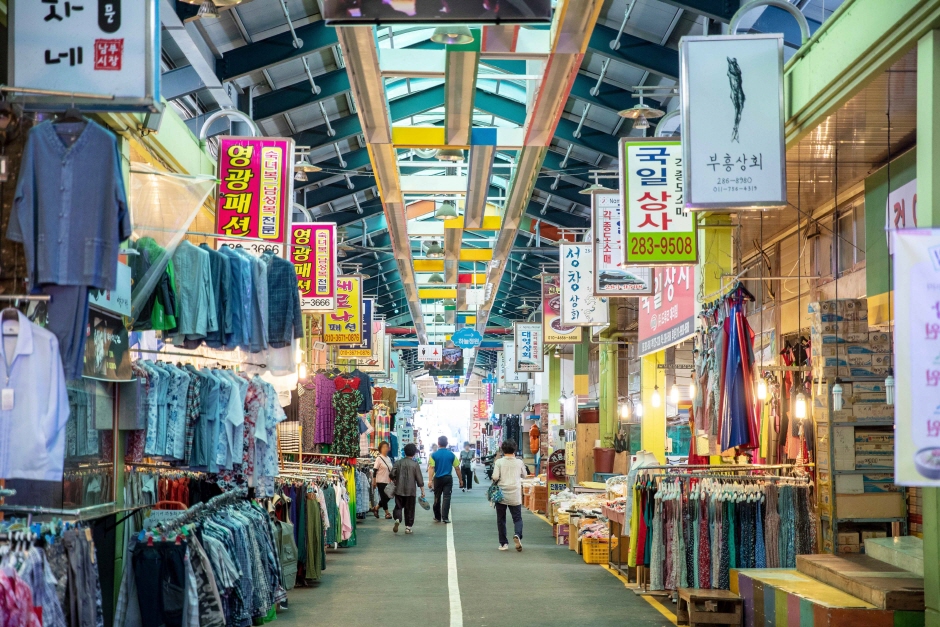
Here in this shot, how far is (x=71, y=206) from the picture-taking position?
15.2 ft

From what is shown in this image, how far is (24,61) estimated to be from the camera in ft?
16.6

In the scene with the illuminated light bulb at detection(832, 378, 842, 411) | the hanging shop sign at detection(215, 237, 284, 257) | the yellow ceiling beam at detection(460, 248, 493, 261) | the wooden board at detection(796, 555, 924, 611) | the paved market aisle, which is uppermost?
the yellow ceiling beam at detection(460, 248, 493, 261)

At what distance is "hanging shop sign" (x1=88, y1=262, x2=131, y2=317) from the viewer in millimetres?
5969

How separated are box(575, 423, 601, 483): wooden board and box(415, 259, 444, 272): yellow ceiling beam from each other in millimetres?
4319

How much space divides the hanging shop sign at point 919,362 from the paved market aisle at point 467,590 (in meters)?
4.98

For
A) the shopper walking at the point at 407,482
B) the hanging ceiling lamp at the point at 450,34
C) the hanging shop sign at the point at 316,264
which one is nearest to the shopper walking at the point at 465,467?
the shopper walking at the point at 407,482

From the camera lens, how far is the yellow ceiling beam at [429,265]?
21094mm

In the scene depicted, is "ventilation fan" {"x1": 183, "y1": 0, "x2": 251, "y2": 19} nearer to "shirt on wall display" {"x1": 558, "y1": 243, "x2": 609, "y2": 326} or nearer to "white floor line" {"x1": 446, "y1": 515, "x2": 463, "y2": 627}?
"white floor line" {"x1": 446, "y1": 515, "x2": 463, "y2": 627}

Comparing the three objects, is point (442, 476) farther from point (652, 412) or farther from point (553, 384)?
point (553, 384)

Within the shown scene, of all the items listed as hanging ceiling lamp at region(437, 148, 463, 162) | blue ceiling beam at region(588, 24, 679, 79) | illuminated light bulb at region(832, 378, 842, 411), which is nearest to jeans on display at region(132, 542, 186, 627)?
illuminated light bulb at region(832, 378, 842, 411)

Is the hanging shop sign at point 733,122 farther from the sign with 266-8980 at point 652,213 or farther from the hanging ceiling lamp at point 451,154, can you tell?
the hanging ceiling lamp at point 451,154

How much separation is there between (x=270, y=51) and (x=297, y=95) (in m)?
1.76

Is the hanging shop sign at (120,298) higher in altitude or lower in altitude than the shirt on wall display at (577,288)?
lower

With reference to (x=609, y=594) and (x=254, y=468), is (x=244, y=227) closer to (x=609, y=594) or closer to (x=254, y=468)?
(x=254, y=468)
